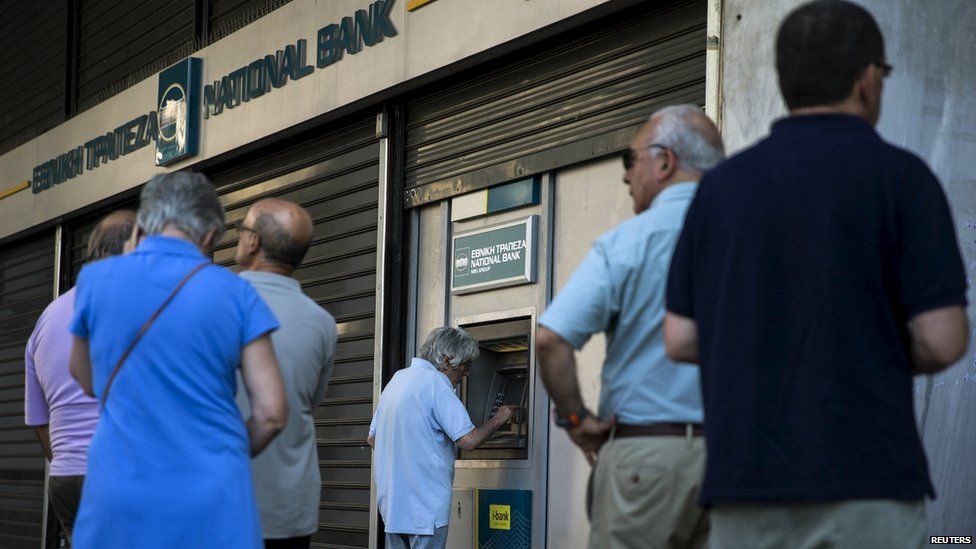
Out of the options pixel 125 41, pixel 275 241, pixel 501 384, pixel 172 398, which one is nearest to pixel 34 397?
pixel 275 241

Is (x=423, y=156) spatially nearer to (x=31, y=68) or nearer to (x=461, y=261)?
(x=461, y=261)

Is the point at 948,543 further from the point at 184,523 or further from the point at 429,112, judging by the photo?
the point at 429,112

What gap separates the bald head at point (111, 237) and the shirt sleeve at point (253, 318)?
4.53ft

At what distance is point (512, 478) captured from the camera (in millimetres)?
7219

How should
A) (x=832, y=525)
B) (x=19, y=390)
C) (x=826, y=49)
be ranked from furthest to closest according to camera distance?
(x=19, y=390) → (x=826, y=49) → (x=832, y=525)

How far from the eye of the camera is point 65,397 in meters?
4.68

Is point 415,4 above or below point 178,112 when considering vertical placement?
above

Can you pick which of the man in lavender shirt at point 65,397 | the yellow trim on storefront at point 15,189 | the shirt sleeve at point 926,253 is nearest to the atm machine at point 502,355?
the man in lavender shirt at point 65,397

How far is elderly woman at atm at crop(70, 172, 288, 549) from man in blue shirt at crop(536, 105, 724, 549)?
750 millimetres

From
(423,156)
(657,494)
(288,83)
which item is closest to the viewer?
(657,494)

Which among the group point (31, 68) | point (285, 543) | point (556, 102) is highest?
point (31, 68)

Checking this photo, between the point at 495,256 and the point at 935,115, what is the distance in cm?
267

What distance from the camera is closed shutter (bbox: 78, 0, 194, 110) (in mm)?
10984

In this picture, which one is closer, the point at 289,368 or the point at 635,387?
the point at 635,387
